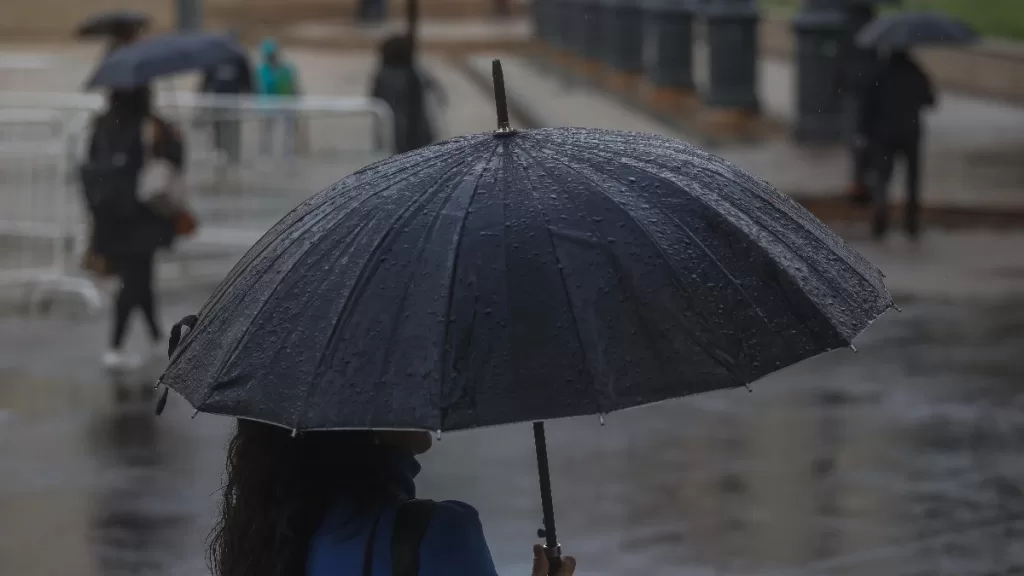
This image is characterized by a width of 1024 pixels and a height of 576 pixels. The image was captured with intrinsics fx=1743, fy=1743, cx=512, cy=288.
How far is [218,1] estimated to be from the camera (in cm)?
4788

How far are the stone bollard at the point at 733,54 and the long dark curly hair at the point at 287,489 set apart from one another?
19517 mm

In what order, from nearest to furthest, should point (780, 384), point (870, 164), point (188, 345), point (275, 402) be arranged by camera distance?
point (275, 402)
point (188, 345)
point (780, 384)
point (870, 164)

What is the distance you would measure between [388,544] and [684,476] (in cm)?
510

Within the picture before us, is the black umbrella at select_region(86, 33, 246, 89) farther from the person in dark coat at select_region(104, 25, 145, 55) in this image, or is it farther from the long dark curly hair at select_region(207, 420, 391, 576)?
the long dark curly hair at select_region(207, 420, 391, 576)

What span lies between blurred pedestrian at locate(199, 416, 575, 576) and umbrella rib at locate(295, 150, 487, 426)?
0.43 feet

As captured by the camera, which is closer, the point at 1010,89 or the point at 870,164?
the point at 870,164

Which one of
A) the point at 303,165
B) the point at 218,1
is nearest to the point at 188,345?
the point at 303,165

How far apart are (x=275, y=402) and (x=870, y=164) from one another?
40.3ft

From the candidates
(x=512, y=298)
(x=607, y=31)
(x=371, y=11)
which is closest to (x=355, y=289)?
(x=512, y=298)

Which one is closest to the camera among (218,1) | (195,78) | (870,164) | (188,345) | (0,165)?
(188,345)

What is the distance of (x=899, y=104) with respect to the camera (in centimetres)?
1423

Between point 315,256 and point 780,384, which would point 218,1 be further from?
point 315,256

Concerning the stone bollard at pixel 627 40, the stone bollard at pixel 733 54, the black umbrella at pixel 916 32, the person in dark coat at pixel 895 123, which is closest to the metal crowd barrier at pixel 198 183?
the person in dark coat at pixel 895 123

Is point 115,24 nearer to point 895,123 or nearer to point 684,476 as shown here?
point 895,123
